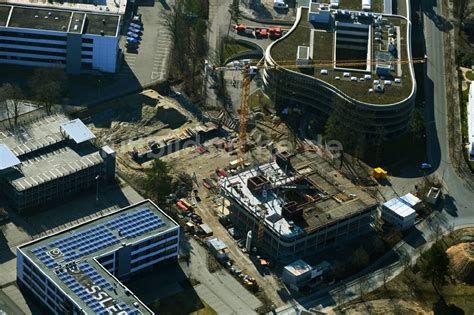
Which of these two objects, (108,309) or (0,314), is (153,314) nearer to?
(108,309)

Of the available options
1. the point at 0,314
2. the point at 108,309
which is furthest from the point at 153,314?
the point at 0,314

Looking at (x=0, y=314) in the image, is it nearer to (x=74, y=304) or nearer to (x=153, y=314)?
(x=74, y=304)

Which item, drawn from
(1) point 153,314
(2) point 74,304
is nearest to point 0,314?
(2) point 74,304

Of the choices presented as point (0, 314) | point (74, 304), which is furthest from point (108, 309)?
point (0, 314)
